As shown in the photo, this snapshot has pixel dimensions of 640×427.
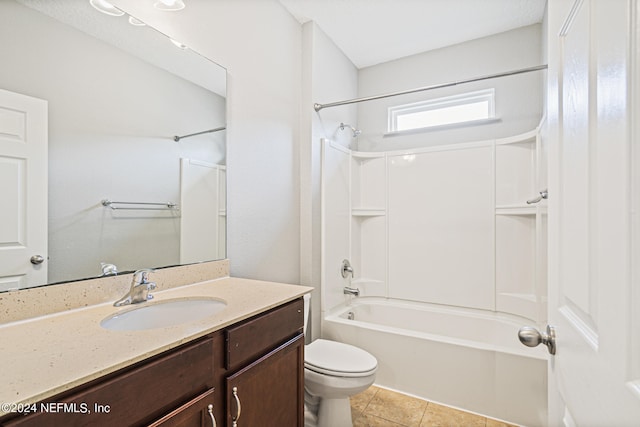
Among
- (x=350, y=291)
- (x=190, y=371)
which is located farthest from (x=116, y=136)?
(x=350, y=291)

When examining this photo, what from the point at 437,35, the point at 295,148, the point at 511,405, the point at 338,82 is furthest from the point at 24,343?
the point at 437,35

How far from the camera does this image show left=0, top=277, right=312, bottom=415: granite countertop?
59cm

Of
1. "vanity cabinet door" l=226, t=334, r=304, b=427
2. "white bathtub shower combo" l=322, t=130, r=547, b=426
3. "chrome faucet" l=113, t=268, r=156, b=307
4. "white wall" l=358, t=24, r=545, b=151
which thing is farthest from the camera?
"white wall" l=358, t=24, r=545, b=151

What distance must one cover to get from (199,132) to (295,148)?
2.71 feet

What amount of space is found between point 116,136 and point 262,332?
975 millimetres

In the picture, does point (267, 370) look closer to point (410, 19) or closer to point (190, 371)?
point (190, 371)

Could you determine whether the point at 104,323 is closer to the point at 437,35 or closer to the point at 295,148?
the point at 295,148

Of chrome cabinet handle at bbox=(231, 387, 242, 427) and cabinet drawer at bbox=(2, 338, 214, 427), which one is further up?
cabinet drawer at bbox=(2, 338, 214, 427)

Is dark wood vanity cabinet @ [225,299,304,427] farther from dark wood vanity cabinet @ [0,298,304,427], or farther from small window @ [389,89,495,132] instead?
small window @ [389,89,495,132]

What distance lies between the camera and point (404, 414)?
1875mm

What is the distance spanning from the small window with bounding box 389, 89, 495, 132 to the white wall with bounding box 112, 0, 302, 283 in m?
1.18

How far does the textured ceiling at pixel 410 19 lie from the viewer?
2129 mm

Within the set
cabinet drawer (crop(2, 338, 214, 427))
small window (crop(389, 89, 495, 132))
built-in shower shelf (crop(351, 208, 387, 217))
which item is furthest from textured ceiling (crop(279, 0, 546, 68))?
cabinet drawer (crop(2, 338, 214, 427))

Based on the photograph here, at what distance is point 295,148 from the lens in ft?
7.40
